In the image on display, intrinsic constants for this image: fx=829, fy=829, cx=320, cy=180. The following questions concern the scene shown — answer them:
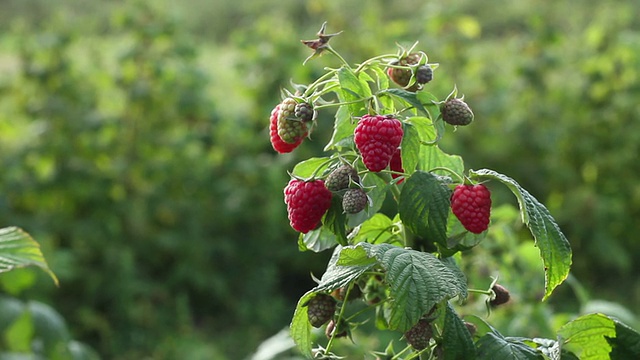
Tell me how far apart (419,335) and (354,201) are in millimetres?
178

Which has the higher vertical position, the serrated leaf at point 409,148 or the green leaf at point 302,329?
the serrated leaf at point 409,148

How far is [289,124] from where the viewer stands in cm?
98

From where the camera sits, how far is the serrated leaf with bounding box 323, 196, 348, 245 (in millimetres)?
999

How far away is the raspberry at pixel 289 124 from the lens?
98cm

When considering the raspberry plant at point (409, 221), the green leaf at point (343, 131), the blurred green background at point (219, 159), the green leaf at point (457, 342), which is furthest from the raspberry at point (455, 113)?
the blurred green background at point (219, 159)

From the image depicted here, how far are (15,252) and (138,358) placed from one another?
226 centimetres

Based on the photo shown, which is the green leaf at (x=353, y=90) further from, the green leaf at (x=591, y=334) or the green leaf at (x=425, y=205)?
the green leaf at (x=591, y=334)

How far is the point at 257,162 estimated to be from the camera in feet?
12.6

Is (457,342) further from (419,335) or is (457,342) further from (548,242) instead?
(548,242)

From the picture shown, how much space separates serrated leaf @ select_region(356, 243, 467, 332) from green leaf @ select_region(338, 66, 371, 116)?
18 cm

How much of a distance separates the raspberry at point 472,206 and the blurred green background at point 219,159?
2324 millimetres

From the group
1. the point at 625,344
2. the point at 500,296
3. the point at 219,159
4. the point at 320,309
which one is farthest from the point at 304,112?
the point at 219,159

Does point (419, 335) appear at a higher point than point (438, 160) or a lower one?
lower

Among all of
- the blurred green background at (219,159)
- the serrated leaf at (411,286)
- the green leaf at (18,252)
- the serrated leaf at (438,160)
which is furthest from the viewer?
the blurred green background at (219,159)
